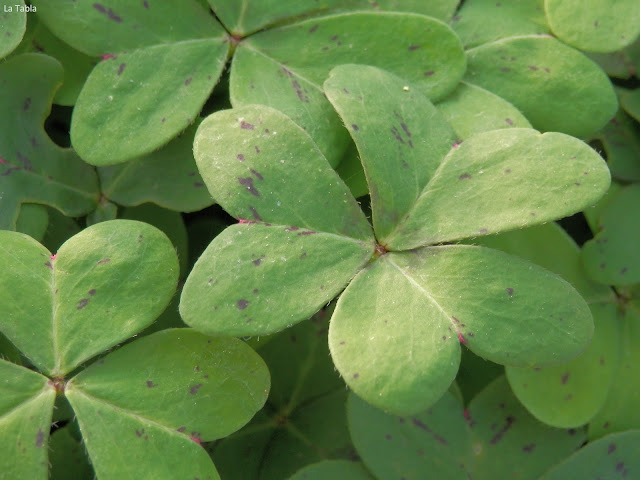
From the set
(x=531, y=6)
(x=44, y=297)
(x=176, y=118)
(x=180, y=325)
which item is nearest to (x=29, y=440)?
(x=44, y=297)

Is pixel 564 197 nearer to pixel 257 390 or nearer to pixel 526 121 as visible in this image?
pixel 526 121

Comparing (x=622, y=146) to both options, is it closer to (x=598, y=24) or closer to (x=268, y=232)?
(x=598, y=24)

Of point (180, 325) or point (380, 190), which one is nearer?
point (380, 190)

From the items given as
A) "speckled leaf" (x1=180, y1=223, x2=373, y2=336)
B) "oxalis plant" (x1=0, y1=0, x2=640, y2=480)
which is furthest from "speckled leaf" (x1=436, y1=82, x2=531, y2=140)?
"speckled leaf" (x1=180, y1=223, x2=373, y2=336)

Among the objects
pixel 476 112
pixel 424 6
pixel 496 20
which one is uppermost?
pixel 424 6

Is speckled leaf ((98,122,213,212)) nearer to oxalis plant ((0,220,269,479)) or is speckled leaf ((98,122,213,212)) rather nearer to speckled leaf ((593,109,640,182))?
oxalis plant ((0,220,269,479))

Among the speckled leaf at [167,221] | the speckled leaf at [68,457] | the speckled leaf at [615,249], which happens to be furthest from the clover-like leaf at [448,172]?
the speckled leaf at [68,457]

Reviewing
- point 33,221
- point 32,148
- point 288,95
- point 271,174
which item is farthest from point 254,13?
point 33,221
